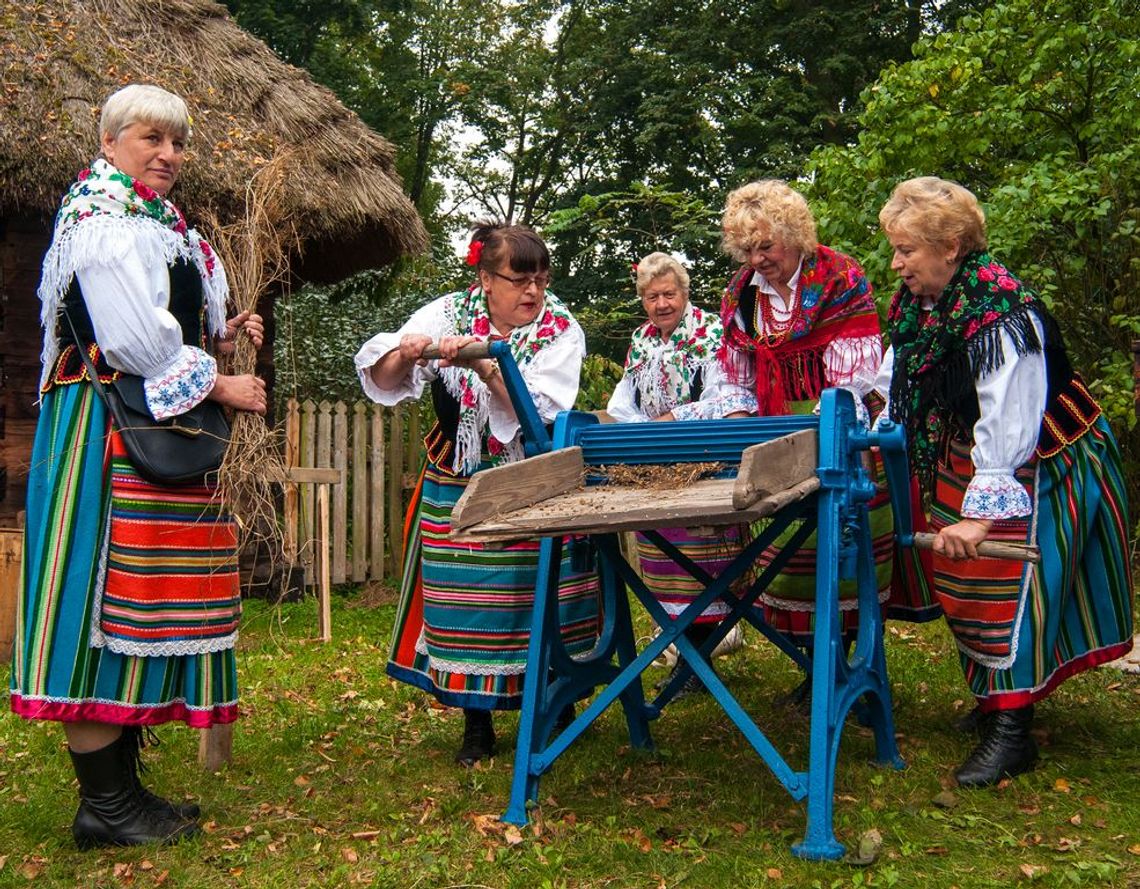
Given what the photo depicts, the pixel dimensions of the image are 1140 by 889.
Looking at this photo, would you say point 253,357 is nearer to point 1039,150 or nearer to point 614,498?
point 614,498

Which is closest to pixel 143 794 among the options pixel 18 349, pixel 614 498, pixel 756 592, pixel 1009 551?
pixel 614 498

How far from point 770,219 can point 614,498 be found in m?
1.28

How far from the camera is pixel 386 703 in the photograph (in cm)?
460

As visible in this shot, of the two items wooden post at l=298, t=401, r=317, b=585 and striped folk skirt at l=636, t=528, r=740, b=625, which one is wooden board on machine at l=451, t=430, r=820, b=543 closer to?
striped folk skirt at l=636, t=528, r=740, b=625

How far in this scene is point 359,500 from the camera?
7.94 meters

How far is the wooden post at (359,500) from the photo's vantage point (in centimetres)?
789

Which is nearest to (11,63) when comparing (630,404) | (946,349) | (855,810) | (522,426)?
(630,404)

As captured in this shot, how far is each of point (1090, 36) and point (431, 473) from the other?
15.8ft

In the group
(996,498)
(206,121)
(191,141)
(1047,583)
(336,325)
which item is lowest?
(1047,583)

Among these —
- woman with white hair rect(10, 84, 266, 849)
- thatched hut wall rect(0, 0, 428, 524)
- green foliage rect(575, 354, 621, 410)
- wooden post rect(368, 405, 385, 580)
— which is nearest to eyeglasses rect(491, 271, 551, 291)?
woman with white hair rect(10, 84, 266, 849)

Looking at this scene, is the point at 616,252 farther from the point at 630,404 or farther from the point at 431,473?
the point at 431,473

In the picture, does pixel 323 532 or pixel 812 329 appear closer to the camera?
pixel 812 329

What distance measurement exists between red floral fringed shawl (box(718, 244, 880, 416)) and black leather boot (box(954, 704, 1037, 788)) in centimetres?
115

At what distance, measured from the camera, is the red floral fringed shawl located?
3.72 metres
